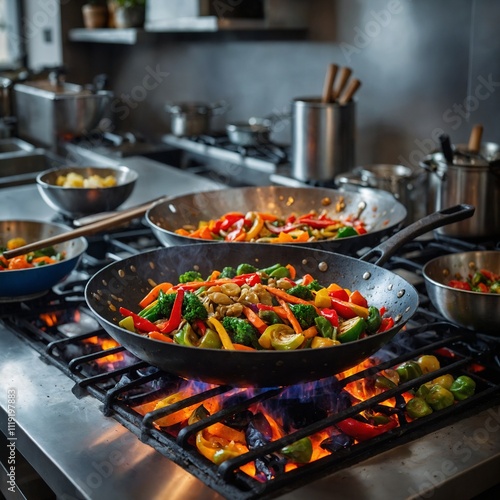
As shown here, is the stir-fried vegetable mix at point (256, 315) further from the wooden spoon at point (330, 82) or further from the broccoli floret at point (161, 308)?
the wooden spoon at point (330, 82)

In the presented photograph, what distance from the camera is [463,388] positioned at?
4.04 ft

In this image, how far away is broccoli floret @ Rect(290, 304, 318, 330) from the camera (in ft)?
4.00

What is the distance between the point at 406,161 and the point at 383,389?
1.78 m

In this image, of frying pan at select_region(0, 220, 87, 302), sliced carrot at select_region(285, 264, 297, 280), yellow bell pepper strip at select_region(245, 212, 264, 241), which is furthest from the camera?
yellow bell pepper strip at select_region(245, 212, 264, 241)

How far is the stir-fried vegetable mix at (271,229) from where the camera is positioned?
5.69 ft

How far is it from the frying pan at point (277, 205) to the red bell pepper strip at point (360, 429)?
27.5 inches

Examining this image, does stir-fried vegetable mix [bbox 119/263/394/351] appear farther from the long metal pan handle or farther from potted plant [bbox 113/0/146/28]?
potted plant [bbox 113/0/146/28]

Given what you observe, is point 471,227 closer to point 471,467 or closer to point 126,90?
point 471,467

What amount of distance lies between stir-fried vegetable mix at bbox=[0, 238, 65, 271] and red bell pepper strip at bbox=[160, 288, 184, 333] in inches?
20.8

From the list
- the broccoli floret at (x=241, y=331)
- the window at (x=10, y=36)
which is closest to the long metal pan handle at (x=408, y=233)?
the broccoli floret at (x=241, y=331)

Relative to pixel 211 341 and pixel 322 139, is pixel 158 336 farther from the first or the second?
pixel 322 139

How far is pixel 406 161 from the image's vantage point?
9.55ft

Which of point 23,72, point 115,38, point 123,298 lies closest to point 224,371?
point 123,298

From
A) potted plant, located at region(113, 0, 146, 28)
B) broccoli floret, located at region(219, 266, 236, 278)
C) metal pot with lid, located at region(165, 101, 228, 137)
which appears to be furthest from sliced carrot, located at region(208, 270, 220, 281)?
potted plant, located at region(113, 0, 146, 28)
